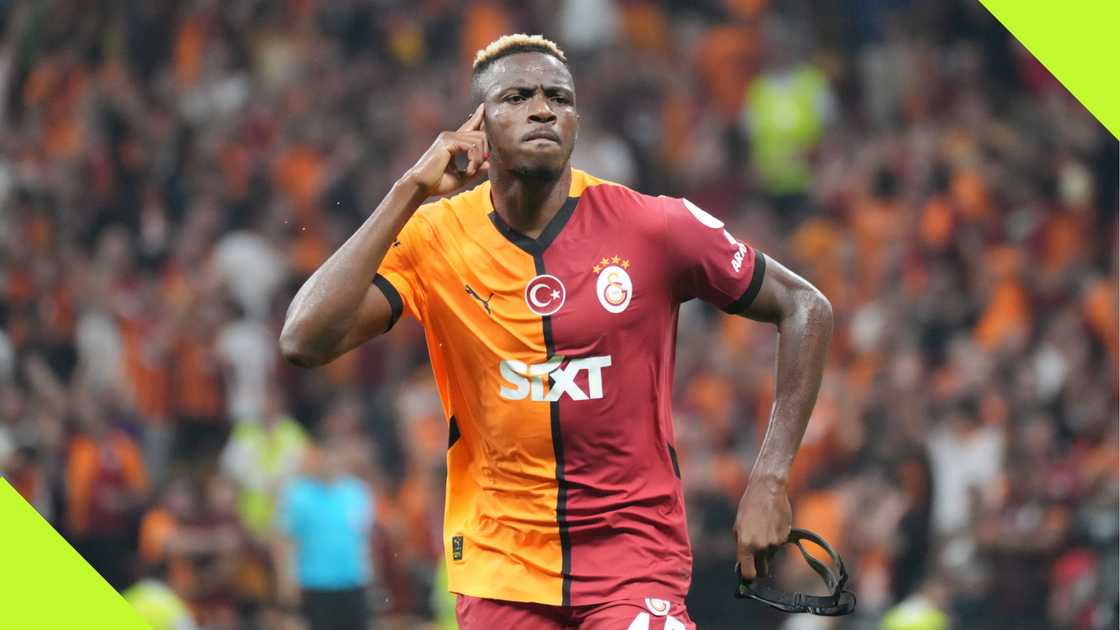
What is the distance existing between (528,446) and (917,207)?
10.3 meters

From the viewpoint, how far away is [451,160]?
565 cm

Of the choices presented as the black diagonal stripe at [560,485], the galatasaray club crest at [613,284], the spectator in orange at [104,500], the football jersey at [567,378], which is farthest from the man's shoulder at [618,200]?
the spectator in orange at [104,500]

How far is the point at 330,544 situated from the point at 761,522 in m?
7.41

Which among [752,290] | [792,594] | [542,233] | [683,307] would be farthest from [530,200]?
[683,307]

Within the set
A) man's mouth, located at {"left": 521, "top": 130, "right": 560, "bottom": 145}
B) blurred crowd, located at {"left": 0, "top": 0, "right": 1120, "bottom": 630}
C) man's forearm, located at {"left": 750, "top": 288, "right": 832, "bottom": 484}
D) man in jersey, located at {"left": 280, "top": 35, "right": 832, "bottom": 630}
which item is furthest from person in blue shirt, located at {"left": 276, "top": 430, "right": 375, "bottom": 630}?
man's mouth, located at {"left": 521, "top": 130, "right": 560, "bottom": 145}

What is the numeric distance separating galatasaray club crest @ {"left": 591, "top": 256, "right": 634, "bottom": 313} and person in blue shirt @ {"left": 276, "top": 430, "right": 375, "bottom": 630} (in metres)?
7.24

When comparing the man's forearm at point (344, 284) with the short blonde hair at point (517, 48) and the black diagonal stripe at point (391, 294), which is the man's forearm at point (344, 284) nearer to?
the black diagonal stripe at point (391, 294)

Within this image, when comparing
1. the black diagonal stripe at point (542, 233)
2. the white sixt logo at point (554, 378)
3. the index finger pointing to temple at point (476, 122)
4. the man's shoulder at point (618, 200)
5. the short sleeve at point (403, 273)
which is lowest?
the white sixt logo at point (554, 378)

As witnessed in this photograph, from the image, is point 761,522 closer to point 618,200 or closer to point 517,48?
point 618,200

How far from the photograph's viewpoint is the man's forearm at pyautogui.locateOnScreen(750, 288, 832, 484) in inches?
222

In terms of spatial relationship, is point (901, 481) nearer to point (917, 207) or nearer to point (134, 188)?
point (917, 207)

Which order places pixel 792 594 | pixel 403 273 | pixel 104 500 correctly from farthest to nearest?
pixel 104 500, pixel 403 273, pixel 792 594

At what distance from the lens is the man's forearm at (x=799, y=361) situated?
5633mm

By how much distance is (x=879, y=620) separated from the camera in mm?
11758
